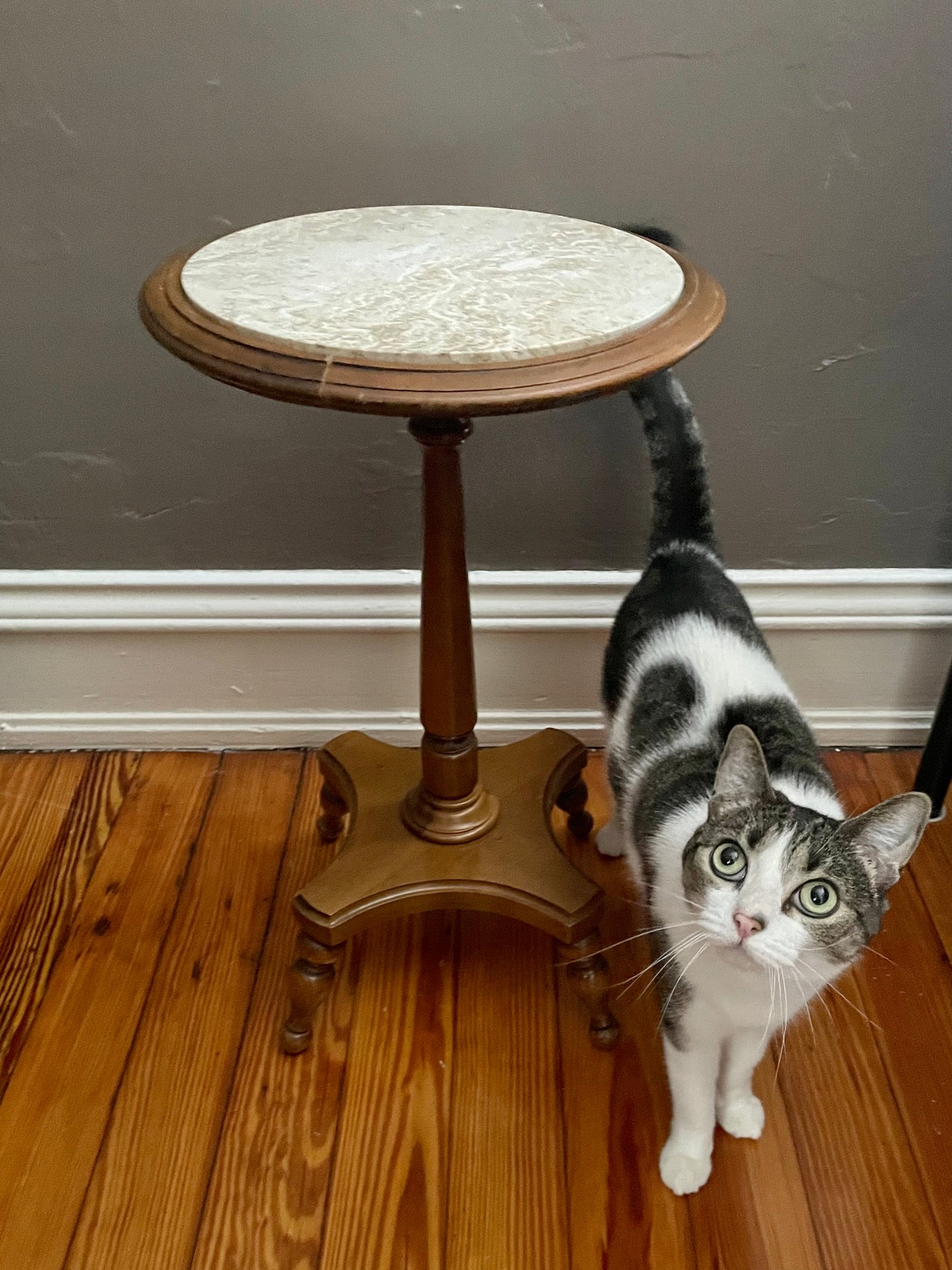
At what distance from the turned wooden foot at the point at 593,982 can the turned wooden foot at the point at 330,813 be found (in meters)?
0.32

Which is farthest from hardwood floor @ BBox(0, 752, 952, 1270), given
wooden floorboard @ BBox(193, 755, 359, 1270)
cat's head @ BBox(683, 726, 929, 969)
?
cat's head @ BBox(683, 726, 929, 969)

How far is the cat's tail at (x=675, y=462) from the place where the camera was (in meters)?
1.04

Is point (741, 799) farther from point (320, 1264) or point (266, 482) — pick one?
point (266, 482)

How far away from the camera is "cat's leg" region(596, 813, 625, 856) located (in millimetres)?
1195

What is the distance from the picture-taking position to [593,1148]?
0.93 m

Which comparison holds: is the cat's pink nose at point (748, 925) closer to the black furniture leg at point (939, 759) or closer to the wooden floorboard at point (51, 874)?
the black furniture leg at point (939, 759)

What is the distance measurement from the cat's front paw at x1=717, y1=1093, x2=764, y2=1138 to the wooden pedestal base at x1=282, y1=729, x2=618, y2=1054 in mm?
123

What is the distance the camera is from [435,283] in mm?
741

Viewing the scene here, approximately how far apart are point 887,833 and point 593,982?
37cm

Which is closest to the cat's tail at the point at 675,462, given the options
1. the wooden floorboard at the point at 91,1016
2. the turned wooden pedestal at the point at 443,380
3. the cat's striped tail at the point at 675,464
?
the cat's striped tail at the point at 675,464

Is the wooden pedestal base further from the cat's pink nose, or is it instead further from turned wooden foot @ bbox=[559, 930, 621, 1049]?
the cat's pink nose

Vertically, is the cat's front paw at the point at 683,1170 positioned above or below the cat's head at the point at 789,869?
below

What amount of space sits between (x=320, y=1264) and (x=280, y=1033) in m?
0.22

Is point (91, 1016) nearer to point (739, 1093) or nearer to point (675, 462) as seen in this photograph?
point (739, 1093)
